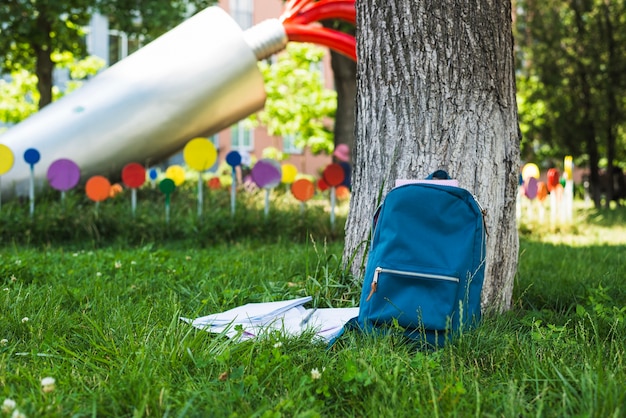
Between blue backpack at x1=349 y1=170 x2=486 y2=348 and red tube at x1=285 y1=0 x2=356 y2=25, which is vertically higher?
red tube at x1=285 y1=0 x2=356 y2=25

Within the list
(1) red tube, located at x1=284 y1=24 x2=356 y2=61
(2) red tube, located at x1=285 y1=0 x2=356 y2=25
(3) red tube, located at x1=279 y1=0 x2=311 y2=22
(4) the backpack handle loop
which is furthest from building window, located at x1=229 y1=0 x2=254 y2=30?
(4) the backpack handle loop

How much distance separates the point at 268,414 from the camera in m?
1.69

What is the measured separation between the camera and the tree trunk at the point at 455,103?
291cm

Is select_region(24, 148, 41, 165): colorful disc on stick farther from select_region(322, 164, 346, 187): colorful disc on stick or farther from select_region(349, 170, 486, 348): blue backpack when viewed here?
select_region(349, 170, 486, 348): blue backpack

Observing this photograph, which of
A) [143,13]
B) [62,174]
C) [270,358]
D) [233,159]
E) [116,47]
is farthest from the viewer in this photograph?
[116,47]

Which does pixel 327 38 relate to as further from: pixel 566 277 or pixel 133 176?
pixel 566 277

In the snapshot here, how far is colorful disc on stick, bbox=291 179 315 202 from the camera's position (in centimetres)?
615

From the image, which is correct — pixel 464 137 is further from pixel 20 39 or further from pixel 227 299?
pixel 20 39

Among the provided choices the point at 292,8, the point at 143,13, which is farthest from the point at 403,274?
the point at 143,13

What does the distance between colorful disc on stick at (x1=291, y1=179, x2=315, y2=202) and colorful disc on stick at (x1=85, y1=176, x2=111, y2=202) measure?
172 centimetres

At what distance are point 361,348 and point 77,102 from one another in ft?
17.6

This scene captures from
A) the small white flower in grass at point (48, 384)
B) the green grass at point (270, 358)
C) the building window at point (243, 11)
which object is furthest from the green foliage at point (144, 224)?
the building window at point (243, 11)

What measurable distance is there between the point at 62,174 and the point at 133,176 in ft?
2.09

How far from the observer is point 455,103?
2.92 m
